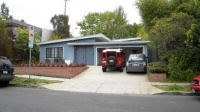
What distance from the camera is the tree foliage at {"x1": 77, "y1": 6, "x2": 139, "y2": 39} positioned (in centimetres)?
5191

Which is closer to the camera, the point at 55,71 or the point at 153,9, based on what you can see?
the point at 55,71

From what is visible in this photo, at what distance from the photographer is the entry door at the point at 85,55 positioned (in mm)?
27609

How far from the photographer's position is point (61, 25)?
49375 mm

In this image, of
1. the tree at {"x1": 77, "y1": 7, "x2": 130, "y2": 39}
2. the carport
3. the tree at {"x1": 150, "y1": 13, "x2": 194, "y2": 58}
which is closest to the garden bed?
the carport

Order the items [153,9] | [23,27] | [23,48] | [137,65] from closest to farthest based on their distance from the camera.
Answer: [137,65] < [153,9] < [23,48] < [23,27]

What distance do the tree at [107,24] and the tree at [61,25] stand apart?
812cm

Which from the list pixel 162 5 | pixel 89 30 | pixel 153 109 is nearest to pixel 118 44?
pixel 162 5

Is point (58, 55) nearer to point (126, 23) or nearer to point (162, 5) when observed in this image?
point (162, 5)

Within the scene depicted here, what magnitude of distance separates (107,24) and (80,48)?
27.6 m

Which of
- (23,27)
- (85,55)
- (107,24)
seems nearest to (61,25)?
(23,27)

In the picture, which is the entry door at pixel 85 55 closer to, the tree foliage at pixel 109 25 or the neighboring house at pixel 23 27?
the neighboring house at pixel 23 27

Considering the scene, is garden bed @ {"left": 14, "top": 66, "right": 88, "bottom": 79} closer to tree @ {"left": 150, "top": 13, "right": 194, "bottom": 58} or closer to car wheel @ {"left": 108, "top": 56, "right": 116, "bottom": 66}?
car wheel @ {"left": 108, "top": 56, "right": 116, "bottom": 66}

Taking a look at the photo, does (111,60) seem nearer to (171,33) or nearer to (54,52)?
(171,33)

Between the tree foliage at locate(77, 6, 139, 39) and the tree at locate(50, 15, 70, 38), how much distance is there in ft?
26.6
